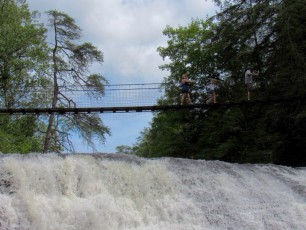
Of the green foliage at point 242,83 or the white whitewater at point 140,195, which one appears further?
the green foliage at point 242,83

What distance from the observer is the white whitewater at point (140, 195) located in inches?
289

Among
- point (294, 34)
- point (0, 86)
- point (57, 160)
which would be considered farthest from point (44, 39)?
point (57, 160)

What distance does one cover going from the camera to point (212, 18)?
19.1m

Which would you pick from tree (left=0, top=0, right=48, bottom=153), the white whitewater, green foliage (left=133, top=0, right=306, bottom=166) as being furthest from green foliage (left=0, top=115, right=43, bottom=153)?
the white whitewater

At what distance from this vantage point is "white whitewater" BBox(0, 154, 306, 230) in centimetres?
733

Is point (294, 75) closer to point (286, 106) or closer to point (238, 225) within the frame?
point (286, 106)

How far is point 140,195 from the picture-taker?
870 centimetres

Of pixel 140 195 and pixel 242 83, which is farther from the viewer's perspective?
pixel 242 83

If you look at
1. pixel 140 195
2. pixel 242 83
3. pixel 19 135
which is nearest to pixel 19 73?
pixel 19 135

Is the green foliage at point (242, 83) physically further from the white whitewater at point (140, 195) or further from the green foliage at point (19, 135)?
the green foliage at point (19, 135)

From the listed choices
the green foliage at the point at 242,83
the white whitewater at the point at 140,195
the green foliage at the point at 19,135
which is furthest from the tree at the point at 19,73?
the white whitewater at the point at 140,195

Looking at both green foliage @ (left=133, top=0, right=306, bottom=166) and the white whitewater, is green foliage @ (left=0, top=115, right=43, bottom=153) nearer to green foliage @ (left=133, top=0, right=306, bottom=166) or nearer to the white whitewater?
green foliage @ (left=133, top=0, right=306, bottom=166)

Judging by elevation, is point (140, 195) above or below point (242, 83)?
below

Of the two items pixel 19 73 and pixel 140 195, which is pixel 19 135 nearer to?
pixel 19 73
